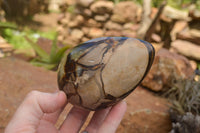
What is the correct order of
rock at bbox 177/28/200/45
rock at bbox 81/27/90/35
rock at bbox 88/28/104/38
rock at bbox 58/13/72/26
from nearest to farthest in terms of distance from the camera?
rock at bbox 177/28/200/45 → rock at bbox 88/28/104/38 → rock at bbox 81/27/90/35 → rock at bbox 58/13/72/26

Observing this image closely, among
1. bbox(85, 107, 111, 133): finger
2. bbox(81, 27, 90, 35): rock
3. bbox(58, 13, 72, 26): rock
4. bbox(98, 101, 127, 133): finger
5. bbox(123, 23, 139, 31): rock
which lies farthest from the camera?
bbox(58, 13, 72, 26): rock

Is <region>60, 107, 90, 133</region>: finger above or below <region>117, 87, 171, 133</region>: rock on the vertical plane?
above

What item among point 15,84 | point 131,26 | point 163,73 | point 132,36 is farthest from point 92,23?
point 15,84

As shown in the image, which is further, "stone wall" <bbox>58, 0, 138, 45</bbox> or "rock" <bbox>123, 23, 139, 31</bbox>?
"stone wall" <bbox>58, 0, 138, 45</bbox>

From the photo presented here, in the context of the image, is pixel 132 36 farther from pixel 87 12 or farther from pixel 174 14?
pixel 87 12

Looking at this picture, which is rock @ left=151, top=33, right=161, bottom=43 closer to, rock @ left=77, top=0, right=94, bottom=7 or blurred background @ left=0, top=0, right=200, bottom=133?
blurred background @ left=0, top=0, right=200, bottom=133

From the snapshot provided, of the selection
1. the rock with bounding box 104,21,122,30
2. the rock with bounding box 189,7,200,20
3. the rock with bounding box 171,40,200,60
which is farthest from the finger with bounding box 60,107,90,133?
the rock with bounding box 104,21,122,30

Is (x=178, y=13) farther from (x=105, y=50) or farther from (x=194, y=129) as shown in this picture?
(x=105, y=50)
